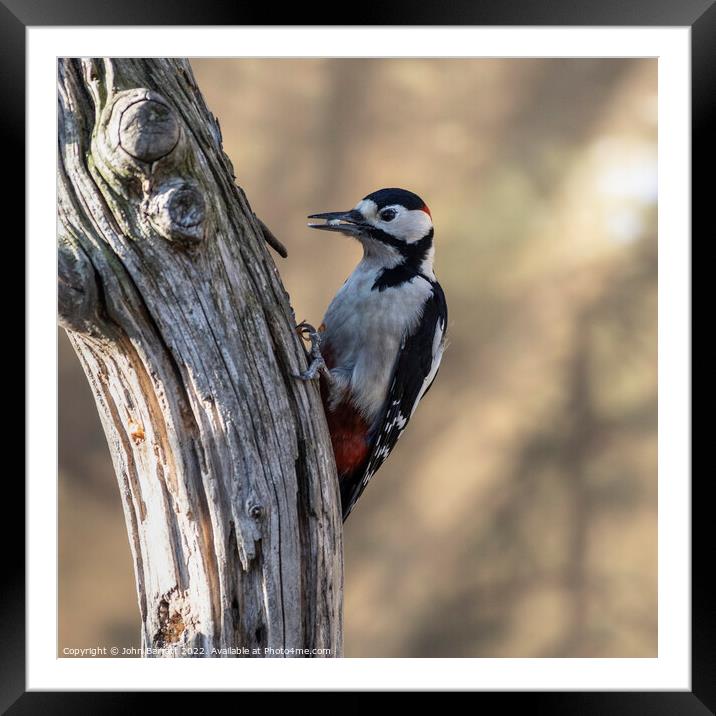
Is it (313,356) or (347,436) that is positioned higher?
(313,356)

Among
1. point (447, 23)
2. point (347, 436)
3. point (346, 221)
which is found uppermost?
point (447, 23)

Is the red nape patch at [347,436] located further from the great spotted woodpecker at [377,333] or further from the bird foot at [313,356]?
the bird foot at [313,356]

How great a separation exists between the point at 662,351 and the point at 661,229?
12.7 inches

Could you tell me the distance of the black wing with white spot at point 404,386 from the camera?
2.67 metres

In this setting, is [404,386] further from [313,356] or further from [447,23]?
[447,23]

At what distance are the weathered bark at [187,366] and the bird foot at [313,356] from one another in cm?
3

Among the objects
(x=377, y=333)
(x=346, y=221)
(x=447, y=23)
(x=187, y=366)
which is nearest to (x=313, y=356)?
(x=377, y=333)

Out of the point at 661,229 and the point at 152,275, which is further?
the point at 661,229

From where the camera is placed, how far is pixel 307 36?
2.08 meters

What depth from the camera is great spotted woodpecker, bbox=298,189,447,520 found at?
258 cm

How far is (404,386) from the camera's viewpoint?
2.71 meters

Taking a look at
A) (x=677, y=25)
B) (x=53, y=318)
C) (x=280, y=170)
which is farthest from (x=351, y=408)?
(x=280, y=170)

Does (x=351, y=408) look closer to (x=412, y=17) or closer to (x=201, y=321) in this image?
(x=201, y=321)

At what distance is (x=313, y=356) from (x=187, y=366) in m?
0.50
